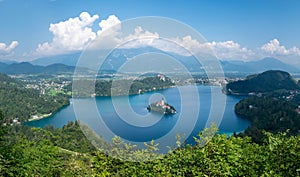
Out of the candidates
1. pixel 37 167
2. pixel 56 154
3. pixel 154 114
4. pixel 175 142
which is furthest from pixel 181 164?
pixel 56 154

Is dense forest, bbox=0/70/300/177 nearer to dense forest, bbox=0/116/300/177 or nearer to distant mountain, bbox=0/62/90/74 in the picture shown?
dense forest, bbox=0/116/300/177

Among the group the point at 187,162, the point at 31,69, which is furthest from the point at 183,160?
the point at 31,69

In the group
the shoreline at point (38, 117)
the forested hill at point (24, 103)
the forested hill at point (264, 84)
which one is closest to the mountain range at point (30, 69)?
the forested hill at point (24, 103)

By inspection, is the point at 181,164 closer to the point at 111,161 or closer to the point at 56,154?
the point at 111,161

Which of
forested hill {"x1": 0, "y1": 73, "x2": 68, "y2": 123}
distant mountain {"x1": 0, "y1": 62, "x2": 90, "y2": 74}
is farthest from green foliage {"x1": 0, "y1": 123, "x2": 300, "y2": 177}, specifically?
distant mountain {"x1": 0, "y1": 62, "x2": 90, "y2": 74}

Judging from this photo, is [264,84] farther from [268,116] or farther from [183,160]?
[183,160]

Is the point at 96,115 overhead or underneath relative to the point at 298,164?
overhead
